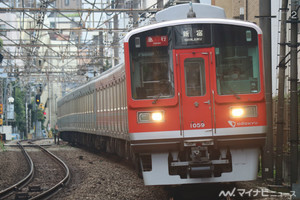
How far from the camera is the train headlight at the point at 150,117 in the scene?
8992 millimetres

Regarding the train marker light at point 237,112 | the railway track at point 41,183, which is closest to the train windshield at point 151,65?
the train marker light at point 237,112

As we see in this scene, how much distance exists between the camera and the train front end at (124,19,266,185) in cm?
895

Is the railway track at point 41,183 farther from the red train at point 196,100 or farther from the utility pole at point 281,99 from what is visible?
the utility pole at point 281,99

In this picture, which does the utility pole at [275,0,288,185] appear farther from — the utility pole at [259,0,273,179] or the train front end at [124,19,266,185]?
the train front end at [124,19,266,185]

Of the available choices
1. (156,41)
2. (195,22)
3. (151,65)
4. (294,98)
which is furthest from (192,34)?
(294,98)

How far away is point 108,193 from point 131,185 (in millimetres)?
1003

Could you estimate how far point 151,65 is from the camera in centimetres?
912

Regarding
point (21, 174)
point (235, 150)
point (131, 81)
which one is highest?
point (131, 81)

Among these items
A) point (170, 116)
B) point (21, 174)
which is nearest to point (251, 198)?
point (170, 116)

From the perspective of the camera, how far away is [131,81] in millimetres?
9156

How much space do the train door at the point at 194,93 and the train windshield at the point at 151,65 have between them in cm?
18

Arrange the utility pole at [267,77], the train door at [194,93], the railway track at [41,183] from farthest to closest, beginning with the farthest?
the utility pole at [267,77] < the railway track at [41,183] < the train door at [194,93]

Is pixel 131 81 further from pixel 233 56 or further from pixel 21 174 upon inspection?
pixel 21 174

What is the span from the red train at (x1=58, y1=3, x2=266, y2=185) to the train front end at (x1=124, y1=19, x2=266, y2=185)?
1cm
